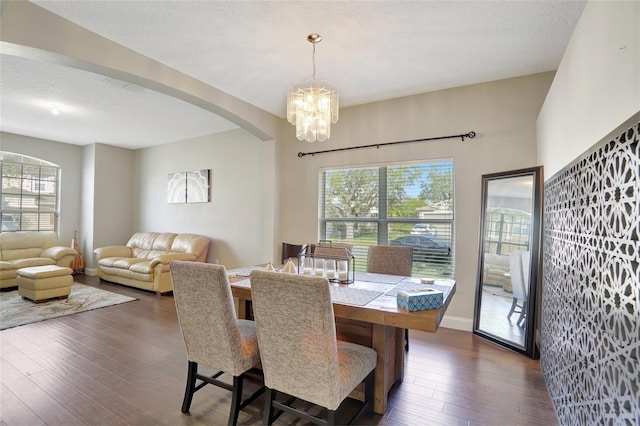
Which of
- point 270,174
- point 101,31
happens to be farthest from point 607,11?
point 270,174

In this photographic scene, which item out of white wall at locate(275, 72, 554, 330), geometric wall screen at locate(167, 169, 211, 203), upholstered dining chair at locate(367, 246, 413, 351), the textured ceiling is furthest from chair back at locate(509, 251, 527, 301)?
geometric wall screen at locate(167, 169, 211, 203)

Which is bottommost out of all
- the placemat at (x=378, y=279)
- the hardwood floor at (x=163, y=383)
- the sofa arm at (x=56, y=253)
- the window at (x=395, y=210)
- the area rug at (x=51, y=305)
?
the area rug at (x=51, y=305)

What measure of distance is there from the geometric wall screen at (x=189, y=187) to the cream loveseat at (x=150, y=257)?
75 cm

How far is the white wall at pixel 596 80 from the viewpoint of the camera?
3.90 ft

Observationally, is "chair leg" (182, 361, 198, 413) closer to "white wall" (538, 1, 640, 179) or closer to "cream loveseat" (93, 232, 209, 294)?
"white wall" (538, 1, 640, 179)

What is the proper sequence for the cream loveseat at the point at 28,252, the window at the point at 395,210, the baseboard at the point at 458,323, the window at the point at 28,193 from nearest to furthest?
the baseboard at the point at 458,323, the window at the point at 395,210, the cream loveseat at the point at 28,252, the window at the point at 28,193

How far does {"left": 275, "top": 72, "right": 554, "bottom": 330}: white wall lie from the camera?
3328 mm

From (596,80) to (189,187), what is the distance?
6.20 metres

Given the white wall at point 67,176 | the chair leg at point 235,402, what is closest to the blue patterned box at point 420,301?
the chair leg at point 235,402

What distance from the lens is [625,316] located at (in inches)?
44.9

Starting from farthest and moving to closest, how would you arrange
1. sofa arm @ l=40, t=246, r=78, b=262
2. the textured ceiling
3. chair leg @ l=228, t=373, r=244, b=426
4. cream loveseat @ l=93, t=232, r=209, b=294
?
sofa arm @ l=40, t=246, r=78, b=262
cream loveseat @ l=93, t=232, r=209, b=294
the textured ceiling
chair leg @ l=228, t=373, r=244, b=426

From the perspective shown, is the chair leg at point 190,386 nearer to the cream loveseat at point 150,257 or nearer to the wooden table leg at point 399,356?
the wooden table leg at point 399,356

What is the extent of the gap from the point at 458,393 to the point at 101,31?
409cm

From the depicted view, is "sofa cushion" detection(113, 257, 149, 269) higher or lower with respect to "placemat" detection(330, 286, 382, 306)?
lower
